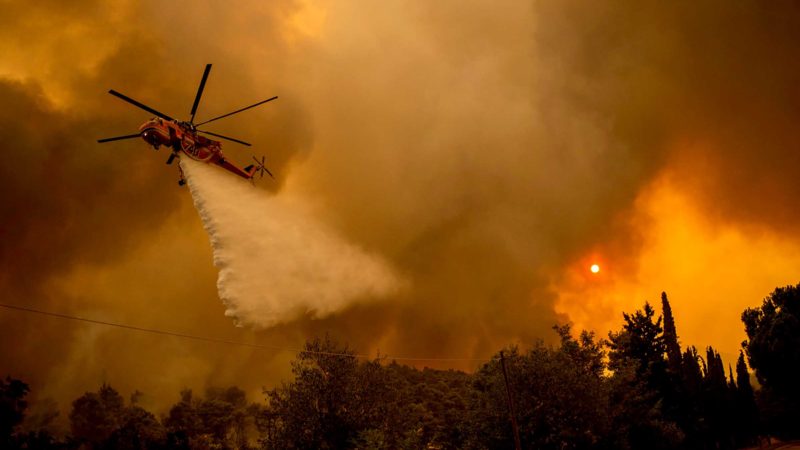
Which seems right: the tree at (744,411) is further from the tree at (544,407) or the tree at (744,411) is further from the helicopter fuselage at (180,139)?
the helicopter fuselage at (180,139)

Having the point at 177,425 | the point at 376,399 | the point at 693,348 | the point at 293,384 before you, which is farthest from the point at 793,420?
the point at 177,425

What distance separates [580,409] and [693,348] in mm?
62069

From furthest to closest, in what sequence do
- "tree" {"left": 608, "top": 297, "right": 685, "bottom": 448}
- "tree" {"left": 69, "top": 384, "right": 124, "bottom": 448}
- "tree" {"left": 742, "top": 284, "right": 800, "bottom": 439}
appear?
"tree" {"left": 69, "top": 384, "right": 124, "bottom": 448}, "tree" {"left": 742, "top": 284, "right": 800, "bottom": 439}, "tree" {"left": 608, "top": 297, "right": 685, "bottom": 448}

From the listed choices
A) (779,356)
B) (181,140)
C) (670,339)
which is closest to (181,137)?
(181,140)

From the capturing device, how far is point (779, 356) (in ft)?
261

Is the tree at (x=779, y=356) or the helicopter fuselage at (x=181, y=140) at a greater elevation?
the helicopter fuselage at (x=181, y=140)

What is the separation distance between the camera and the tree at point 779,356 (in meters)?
78.2

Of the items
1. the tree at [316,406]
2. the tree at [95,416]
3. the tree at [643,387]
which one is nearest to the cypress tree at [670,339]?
the tree at [643,387]

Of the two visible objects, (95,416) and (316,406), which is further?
(95,416)

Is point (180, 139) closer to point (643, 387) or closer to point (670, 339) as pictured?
point (643, 387)

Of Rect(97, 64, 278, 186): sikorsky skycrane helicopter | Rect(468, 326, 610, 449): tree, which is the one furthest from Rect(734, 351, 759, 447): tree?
Rect(97, 64, 278, 186): sikorsky skycrane helicopter

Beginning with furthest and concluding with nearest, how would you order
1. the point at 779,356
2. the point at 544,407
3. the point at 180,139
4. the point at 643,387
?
the point at 779,356, the point at 643,387, the point at 544,407, the point at 180,139

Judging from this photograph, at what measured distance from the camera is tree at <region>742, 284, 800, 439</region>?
78.2m

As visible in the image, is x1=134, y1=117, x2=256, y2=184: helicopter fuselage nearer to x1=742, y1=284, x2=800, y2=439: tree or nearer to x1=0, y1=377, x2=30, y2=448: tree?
Answer: x1=0, y1=377, x2=30, y2=448: tree
